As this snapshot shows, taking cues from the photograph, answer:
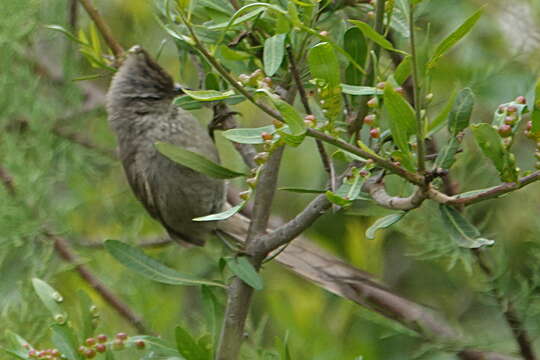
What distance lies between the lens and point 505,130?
1185mm

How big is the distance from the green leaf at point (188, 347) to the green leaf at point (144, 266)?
17 centimetres

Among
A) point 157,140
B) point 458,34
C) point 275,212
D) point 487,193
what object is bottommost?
point 275,212

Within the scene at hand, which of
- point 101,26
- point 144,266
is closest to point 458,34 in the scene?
point 144,266

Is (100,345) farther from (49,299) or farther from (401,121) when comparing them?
(401,121)

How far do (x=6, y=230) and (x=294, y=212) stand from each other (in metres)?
1.07

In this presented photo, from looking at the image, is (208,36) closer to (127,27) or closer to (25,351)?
(25,351)

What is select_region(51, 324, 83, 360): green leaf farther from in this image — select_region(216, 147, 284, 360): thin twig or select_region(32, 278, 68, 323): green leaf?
select_region(216, 147, 284, 360): thin twig

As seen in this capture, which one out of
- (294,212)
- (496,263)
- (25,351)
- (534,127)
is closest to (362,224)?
(294,212)

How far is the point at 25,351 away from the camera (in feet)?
5.75

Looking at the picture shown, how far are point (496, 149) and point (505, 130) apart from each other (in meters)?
0.04

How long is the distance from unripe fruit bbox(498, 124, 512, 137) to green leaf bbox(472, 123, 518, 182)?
14 mm

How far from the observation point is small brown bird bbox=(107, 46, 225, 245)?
269 cm

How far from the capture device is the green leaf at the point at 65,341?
1704 millimetres

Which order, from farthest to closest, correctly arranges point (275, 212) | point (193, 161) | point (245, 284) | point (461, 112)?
point (275, 212) → point (245, 284) → point (193, 161) → point (461, 112)
